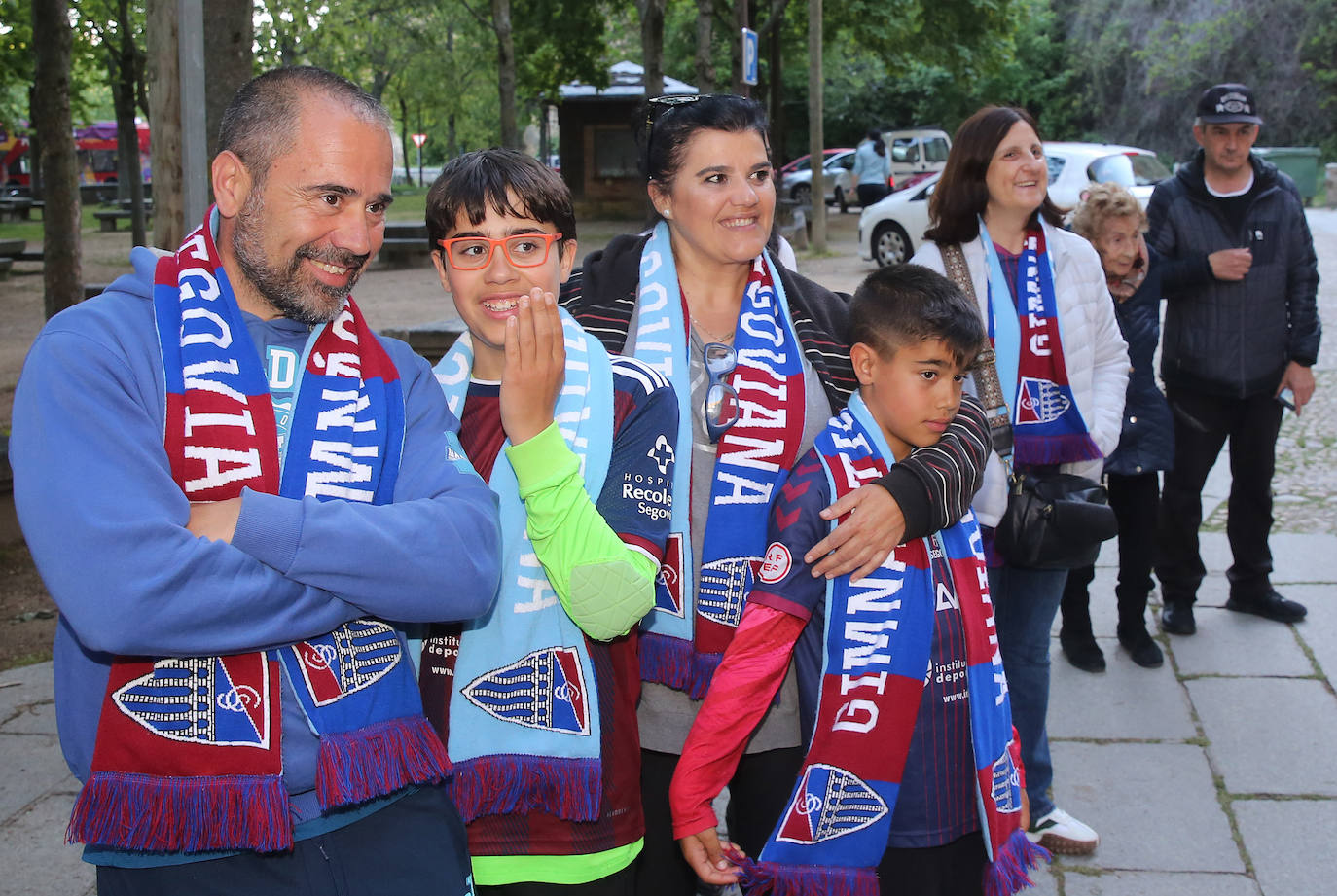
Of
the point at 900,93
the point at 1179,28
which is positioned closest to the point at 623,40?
the point at 900,93

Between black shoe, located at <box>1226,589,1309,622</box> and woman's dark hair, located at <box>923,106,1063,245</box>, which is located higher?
woman's dark hair, located at <box>923,106,1063,245</box>

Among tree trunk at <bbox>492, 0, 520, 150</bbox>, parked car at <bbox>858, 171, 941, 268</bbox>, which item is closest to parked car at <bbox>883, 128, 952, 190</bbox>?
parked car at <bbox>858, 171, 941, 268</bbox>

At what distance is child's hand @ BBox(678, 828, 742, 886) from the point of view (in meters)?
2.41

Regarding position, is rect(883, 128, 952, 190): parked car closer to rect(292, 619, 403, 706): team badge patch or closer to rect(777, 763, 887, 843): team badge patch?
rect(777, 763, 887, 843): team badge patch

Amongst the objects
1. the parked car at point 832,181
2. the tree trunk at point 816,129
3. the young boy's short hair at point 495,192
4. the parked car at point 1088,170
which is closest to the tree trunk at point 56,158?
the young boy's short hair at point 495,192

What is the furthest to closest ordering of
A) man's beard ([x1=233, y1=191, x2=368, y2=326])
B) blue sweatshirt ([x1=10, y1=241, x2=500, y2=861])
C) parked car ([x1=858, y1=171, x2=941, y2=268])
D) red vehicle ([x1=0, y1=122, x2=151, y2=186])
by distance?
red vehicle ([x1=0, y1=122, x2=151, y2=186]), parked car ([x1=858, y1=171, x2=941, y2=268]), man's beard ([x1=233, y1=191, x2=368, y2=326]), blue sweatshirt ([x1=10, y1=241, x2=500, y2=861])

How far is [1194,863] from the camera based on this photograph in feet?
12.1

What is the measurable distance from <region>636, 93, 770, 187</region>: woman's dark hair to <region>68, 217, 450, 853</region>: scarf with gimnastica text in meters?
1.10

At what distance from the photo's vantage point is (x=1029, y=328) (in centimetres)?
357

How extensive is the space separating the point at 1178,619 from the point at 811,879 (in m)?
3.69

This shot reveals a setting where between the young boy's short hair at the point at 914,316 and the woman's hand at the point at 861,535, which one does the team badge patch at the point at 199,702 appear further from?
the young boy's short hair at the point at 914,316

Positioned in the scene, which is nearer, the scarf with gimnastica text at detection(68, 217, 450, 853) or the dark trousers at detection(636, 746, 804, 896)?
the scarf with gimnastica text at detection(68, 217, 450, 853)

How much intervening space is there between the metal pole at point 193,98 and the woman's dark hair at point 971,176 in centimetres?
248

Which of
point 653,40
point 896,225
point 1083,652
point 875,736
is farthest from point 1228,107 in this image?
point 653,40
